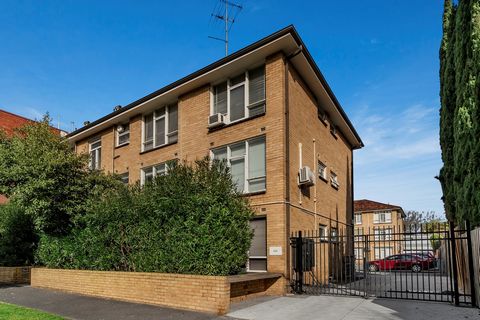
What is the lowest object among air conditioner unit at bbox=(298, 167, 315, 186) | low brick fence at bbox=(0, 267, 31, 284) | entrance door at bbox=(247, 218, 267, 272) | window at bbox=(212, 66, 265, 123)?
low brick fence at bbox=(0, 267, 31, 284)

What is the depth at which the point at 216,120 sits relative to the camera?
51.0ft

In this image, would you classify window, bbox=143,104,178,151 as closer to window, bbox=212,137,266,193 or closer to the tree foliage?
window, bbox=212,137,266,193

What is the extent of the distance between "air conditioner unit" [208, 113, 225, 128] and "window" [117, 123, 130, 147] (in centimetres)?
697

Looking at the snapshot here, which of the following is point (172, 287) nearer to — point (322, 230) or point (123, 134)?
point (322, 230)

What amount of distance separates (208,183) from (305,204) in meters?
4.98

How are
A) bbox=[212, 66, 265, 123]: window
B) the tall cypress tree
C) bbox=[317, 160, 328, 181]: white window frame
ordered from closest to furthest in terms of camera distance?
the tall cypress tree
bbox=[212, 66, 265, 123]: window
bbox=[317, 160, 328, 181]: white window frame

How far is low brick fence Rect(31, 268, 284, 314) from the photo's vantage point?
9875mm

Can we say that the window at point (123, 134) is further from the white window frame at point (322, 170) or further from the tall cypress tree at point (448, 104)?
the tall cypress tree at point (448, 104)

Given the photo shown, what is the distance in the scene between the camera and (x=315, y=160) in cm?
1667

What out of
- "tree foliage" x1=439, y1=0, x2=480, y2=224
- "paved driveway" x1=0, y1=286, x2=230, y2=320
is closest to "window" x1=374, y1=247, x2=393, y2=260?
"tree foliage" x1=439, y1=0, x2=480, y2=224

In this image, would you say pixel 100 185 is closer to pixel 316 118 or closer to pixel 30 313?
pixel 30 313

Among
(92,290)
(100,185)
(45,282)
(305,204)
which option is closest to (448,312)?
(305,204)

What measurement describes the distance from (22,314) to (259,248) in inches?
284

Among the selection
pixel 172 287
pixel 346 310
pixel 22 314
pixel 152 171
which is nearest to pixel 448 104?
pixel 346 310
